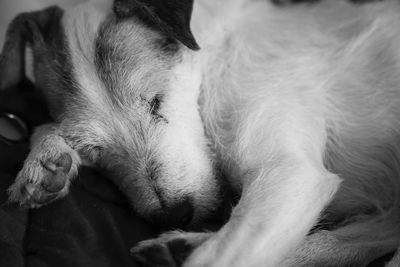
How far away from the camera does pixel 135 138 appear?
187 cm

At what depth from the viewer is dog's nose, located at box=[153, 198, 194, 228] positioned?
1.78m

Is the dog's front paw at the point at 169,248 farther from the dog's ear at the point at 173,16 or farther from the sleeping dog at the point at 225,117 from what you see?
the dog's ear at the point at 173,16

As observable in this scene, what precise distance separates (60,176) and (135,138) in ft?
1.08

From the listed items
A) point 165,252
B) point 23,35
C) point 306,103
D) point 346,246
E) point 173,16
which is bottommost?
point 165,252

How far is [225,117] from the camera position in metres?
1.98

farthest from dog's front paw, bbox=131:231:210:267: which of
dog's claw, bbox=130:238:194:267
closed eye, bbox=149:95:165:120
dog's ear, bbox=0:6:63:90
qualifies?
dog's ear, bbox=0:6:63:90

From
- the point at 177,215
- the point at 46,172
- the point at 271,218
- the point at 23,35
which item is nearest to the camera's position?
the point at 271,218

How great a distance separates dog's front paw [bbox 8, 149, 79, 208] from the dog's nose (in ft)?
1.32

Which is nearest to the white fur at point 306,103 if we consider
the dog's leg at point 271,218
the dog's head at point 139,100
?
the dog's leg at point 271,218

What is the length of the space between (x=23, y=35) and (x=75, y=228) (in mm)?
963

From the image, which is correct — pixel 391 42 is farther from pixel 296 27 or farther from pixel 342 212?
pixel 342 212

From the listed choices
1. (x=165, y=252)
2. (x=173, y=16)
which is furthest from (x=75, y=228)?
(x=173, y=16)

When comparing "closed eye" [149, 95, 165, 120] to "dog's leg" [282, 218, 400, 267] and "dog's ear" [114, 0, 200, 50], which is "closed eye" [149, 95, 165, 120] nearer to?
"dog's ear" [114, 0, 200, 50]

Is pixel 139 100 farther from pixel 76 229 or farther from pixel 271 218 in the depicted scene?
pixel 271 218
